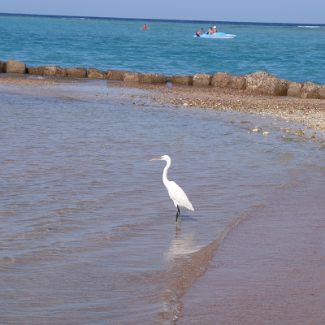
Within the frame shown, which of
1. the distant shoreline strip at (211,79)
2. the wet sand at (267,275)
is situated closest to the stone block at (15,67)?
the distant shoreline strip at (211,79)

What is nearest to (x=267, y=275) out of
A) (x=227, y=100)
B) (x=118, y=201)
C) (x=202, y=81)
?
(x=118, y=201)

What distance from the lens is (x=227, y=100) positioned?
25172mm

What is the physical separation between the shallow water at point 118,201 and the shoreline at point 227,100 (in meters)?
1.37

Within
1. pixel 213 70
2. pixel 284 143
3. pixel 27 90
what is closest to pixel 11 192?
pixel 284 143

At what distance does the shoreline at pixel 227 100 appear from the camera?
21.3 meters

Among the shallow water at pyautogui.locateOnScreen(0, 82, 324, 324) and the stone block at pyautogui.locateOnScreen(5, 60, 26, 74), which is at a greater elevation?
the shallow water at pyautogui.locateOnScreen(0, 82, 324, 324)

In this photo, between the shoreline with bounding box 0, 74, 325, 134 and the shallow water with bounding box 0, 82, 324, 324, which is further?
the shoreline with bounding box 0, 74, 325, 134

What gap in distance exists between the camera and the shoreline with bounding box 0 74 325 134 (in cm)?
2133

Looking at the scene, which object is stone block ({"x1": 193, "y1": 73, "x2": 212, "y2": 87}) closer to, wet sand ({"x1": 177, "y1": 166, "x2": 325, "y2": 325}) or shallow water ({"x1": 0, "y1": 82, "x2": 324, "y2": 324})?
shallow water ({"x1": 0, "y1": 82, "x2": 324, "y2": 324})

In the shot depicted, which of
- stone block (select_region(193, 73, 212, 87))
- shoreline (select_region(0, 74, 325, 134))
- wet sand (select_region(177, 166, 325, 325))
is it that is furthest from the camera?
stone block (select_region(193, 73, 212, 87))

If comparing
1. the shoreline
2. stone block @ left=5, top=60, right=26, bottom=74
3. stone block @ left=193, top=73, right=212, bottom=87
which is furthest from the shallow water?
stone block @ left=5, top=60, right=26, bottom=74

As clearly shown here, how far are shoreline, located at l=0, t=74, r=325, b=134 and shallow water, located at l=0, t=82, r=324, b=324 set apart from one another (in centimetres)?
137

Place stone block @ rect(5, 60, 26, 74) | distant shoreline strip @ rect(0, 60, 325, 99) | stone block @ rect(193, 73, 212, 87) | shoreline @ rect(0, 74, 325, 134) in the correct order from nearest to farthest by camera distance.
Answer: shoreline @ rect(0, 74, 325, 134) → distant shoreline strip @ rect(0, 60, 325, 99) → stone block @ rect(193, 73, 212, 87) → stone block @ rect(5, 60, 26, 74)

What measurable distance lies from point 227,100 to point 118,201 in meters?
14.5
